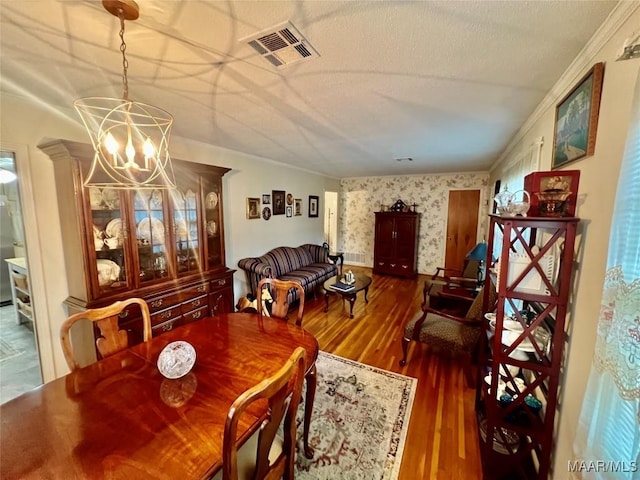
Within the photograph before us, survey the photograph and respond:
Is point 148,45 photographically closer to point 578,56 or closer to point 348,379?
point 578,56

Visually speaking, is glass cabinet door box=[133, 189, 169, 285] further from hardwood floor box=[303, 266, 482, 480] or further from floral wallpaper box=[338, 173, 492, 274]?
floral wallpaper box=[338, 173, 492, 274]

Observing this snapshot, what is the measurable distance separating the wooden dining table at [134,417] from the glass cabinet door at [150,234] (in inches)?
50.2

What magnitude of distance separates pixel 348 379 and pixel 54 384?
2057mm

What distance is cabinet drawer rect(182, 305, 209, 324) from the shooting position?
2768mm

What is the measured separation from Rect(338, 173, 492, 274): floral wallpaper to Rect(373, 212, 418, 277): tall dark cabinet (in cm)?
39

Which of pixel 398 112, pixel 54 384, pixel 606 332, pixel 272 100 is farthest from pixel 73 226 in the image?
pixel 606 332

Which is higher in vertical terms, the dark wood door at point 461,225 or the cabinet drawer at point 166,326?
the dark wood door at point 461,225

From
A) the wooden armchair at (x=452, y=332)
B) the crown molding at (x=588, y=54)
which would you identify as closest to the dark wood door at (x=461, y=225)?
the wooden armchair at (x=452, y=332)

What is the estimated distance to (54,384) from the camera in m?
1.19

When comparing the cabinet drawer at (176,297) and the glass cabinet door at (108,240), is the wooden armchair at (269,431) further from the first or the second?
the glass cabinet door at (108,240)

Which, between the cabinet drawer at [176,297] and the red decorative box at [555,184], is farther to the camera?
the cabinet drawer at [176,297]

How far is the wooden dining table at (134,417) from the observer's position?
0.83 meters

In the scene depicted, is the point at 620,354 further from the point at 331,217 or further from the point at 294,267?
the point at 331,217

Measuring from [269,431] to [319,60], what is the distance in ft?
5.89
